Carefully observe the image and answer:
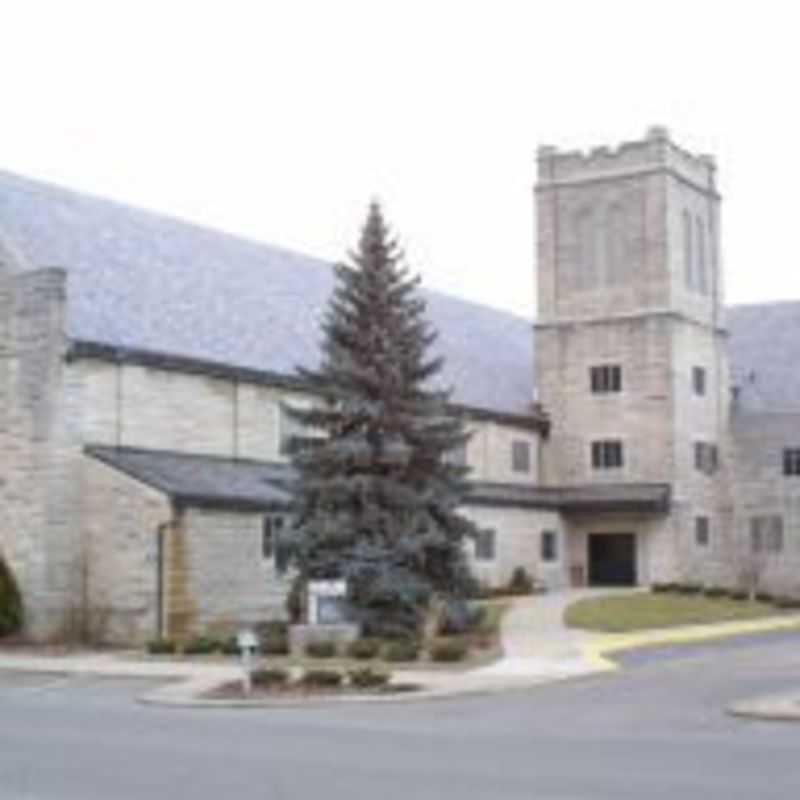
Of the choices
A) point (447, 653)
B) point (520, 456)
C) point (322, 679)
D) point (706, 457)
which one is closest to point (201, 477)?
point (447, 653)

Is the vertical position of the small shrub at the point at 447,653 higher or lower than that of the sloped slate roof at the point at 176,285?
lower

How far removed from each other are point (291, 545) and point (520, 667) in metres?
7.60

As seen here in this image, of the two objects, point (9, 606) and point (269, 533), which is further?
point (269, 533)

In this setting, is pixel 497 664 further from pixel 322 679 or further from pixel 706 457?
pixel 706 457

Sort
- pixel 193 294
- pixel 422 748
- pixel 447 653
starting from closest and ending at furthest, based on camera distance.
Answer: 1. pixel 422 748
2. pixel 447 653
3. pixel 193 294

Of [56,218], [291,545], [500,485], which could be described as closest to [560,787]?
[291,545]

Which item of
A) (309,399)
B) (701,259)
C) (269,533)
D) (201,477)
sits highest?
(701,259)

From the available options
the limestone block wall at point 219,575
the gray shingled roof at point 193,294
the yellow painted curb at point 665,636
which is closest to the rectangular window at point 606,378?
the gray shingled roof at point 193,294

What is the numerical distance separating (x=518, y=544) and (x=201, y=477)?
57.9 ft

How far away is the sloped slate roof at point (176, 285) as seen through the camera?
44.3 metres

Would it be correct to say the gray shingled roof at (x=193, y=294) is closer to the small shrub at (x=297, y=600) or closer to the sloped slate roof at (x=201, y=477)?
the sloped slate roof at (x=201, y=477)

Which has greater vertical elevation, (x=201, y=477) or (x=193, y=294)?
(x=193, y=294)

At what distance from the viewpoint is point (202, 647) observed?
35.2m

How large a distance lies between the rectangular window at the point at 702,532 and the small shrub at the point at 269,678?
33.5 m
